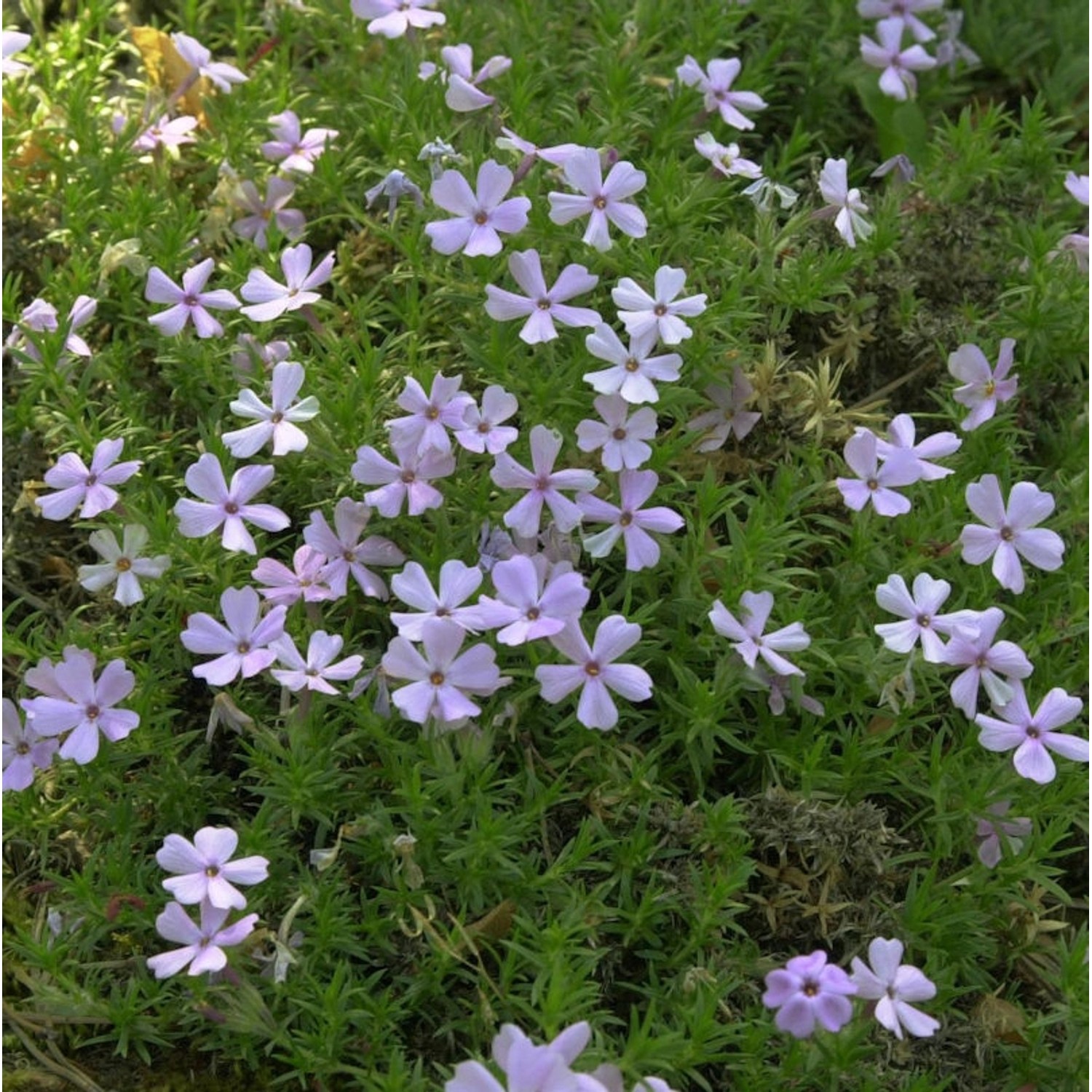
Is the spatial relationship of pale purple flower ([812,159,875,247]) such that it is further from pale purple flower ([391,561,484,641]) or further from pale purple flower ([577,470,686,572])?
pale purple flower ([391,561,484,641])

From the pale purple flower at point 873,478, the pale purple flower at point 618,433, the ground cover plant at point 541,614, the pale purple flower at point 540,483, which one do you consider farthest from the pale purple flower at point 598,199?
the pale purple flower at point 873,478

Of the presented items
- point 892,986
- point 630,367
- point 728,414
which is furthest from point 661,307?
point 892,986

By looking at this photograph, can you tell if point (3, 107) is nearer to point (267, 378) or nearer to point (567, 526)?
point (267, 378)

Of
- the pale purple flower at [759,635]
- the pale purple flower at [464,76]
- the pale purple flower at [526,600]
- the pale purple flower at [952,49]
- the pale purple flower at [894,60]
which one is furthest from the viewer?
the pale purple flower at [952,49]

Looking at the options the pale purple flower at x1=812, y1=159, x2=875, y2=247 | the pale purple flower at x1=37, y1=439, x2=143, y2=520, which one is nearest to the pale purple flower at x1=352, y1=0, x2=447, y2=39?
the pale purple flower at x1=812, y1=159, x2=875, y2=247

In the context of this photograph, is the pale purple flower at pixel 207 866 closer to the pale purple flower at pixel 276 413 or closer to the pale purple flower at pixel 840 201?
the pale purple flower at pixel 276 413

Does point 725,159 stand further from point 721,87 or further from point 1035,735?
point 1035,735
